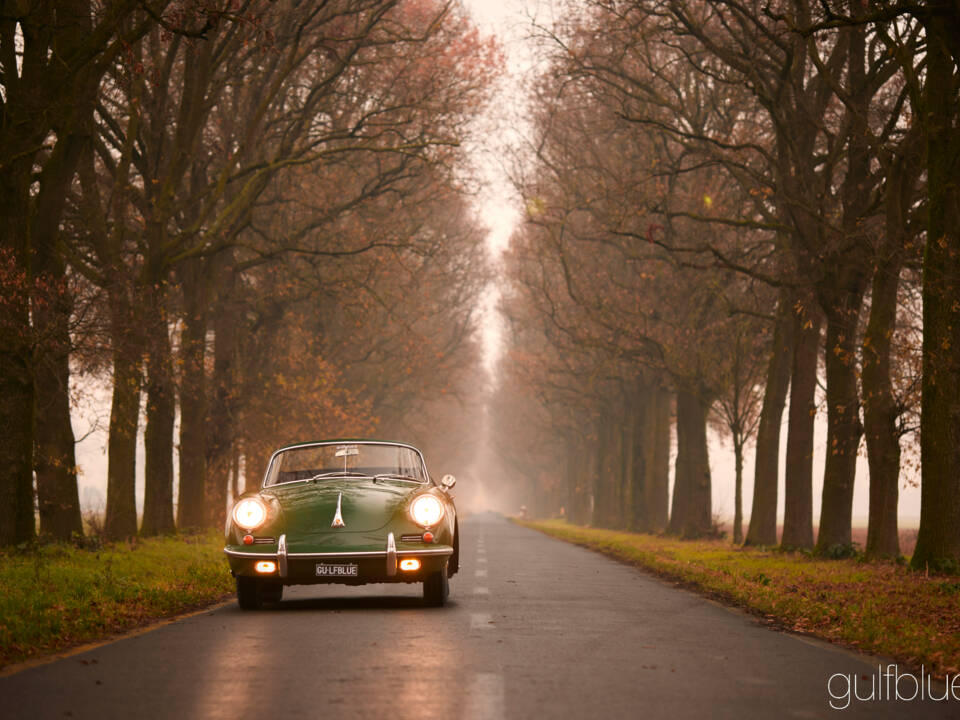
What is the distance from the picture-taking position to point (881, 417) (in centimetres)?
1723

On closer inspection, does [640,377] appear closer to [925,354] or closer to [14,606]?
[925,354]

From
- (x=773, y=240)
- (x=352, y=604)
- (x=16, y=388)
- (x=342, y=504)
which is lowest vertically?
(x=352, y=604)

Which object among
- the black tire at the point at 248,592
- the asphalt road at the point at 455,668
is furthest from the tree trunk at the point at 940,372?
the black tire at the point at 248,592

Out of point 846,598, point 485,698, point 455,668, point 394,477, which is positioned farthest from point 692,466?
point 485,698

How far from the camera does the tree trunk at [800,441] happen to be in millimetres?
21172

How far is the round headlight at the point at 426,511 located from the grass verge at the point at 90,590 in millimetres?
2464

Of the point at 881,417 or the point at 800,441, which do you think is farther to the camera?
the point at 800,441

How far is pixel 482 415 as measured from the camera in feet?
325

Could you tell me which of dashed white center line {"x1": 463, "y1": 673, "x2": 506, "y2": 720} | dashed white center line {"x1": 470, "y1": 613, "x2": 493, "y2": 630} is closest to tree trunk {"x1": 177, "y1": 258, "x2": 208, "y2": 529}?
dashed white center line {"x1": 470, "y1": 613, "x2": 493, "y2": 630}

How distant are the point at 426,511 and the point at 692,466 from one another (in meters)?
20.8

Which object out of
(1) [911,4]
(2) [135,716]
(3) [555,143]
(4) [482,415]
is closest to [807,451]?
(1) [911,4]

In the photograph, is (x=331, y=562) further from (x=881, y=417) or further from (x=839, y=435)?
(x=839, y=435)

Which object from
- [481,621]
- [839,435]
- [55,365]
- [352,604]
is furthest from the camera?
[839,435]

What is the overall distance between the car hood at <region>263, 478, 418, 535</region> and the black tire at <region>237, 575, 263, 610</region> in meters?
0.67
